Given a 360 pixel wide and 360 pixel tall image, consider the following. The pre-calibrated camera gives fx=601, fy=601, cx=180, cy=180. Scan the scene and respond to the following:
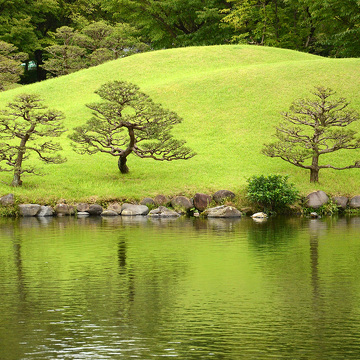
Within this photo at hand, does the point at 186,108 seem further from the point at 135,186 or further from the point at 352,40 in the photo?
the point at 352,40

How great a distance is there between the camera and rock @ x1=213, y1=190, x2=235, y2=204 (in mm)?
27625

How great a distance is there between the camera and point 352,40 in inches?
2290

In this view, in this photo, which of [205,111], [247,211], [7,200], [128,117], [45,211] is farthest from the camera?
[205,111]

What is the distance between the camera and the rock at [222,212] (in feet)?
86.1

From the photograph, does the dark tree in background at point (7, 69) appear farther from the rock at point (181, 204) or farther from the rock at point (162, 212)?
the rock at point (162, 212)

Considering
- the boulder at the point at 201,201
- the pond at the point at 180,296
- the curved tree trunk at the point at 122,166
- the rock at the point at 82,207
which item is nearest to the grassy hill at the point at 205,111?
the curved tree trunk at the point at 122,166

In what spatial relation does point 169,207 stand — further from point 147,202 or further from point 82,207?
point 82,207

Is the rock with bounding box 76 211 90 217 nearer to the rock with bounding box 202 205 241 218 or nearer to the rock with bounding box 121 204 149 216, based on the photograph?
the rock with bounding box 121 204 149 216

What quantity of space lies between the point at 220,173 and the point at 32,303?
73.0 ft

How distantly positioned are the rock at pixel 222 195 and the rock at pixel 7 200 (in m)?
9.06

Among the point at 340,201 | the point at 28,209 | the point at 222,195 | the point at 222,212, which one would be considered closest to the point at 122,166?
the point at 222,195

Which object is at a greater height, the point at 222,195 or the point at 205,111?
the point at 205,111

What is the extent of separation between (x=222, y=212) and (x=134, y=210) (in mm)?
3888

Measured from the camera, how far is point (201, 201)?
27422 mm
